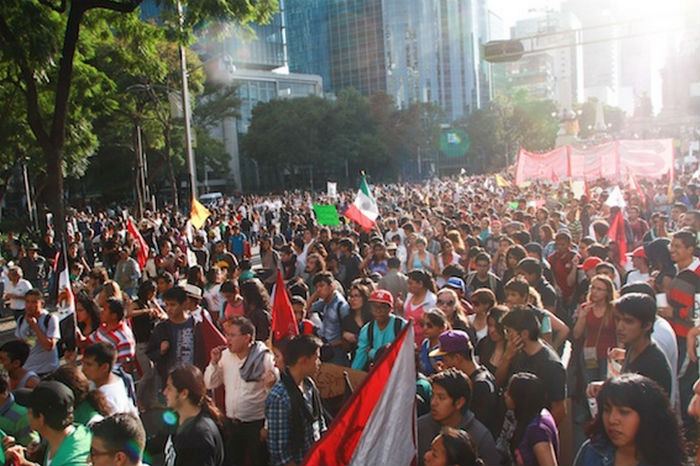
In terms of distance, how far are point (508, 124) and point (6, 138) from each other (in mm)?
72232

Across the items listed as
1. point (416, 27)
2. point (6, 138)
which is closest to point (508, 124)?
point (416, 27)

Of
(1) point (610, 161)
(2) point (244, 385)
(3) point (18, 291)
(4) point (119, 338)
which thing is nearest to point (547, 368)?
(2) point (244, 385)

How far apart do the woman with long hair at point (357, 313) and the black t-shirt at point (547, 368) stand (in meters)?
2.09

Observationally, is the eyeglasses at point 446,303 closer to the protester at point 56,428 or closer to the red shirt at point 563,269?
the red shirt at point 563,269

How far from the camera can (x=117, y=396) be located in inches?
180

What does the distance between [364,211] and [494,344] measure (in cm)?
812

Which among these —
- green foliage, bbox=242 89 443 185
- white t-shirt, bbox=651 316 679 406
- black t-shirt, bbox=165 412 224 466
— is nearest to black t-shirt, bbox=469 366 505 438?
white t-shirt, bbox=651 316 679 406

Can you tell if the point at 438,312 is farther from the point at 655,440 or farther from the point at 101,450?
the point at 101,450

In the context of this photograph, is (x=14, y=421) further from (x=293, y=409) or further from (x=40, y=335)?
(x=40, y=335)

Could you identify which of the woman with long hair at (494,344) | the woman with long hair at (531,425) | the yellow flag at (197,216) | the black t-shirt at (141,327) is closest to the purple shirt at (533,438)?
the woman with long hair at (531,425)

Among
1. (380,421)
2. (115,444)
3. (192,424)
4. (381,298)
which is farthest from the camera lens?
(381,298)

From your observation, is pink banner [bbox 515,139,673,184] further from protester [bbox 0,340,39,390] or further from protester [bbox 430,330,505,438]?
protester [bbox 0,340,39,390]

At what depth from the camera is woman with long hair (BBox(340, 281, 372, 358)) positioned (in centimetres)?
640

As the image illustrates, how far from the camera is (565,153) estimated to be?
20.5 meters
